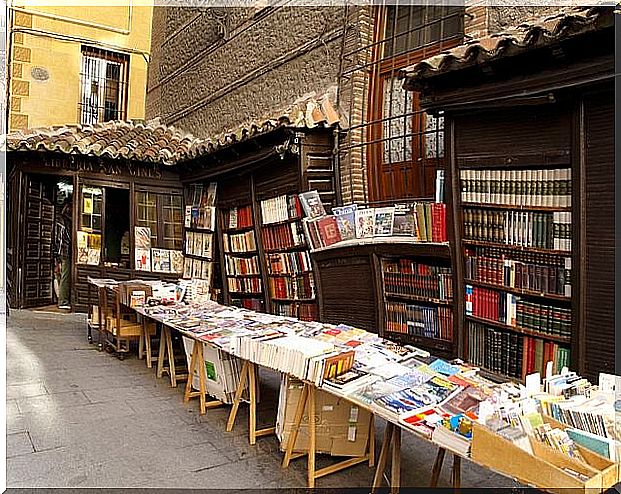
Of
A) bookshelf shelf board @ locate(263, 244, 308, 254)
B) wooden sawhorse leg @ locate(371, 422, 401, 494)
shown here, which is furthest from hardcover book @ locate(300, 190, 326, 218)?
wooden sawhorse leg @ locate(371, 422, 401, 494)

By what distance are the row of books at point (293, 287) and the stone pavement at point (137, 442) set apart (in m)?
1.41

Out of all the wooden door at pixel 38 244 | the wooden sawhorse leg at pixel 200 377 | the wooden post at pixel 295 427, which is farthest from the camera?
the wooden door at pixel 38 244

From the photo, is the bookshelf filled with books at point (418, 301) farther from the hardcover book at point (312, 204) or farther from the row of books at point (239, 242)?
the row of books at point (239, 242)

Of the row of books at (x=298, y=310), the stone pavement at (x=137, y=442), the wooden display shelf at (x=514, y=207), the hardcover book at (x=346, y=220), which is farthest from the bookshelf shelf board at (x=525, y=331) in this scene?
the row of books at (x=298, y=310)

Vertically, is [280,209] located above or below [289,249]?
above

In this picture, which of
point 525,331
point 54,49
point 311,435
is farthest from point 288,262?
point 54,49

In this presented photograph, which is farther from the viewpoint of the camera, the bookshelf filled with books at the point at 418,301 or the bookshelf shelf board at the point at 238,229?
the bookshelf shelf board at the point at 238,229

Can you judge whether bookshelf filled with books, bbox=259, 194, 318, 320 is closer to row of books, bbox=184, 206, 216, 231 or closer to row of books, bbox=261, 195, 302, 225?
row of books, bbox=261, 195, 302, 225

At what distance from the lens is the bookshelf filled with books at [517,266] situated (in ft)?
13.5

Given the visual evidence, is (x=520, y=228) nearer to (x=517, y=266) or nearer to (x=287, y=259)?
(x=517, y=266)

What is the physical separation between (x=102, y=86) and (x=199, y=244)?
18.0 ft

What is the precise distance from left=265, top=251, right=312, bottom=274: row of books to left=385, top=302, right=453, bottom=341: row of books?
4.46ft

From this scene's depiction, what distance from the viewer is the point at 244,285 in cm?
841

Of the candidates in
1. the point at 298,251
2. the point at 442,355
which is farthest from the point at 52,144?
the point at 442,355
